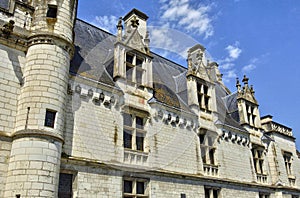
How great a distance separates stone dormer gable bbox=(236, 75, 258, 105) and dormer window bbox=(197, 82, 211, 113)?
3312 millimetres

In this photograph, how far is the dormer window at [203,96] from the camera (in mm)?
16328

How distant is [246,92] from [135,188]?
37.7 feet

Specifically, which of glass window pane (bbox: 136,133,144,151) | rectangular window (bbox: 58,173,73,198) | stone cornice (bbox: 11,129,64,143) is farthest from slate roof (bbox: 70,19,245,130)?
rectangular window (bbox: 58,173,73,198)

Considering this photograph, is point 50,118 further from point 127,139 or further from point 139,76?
point 139,76

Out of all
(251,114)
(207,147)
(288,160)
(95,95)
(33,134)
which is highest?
(251,114)

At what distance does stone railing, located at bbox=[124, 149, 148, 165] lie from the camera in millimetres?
11812

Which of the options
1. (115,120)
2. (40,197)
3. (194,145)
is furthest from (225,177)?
(40,197)

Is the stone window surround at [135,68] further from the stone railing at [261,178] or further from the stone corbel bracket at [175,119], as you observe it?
the stone railing at [261,178]

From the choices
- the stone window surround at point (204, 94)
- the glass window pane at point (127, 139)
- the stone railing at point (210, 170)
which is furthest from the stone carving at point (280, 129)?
the glass window pane at point (127, 139)

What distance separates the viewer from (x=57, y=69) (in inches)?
403

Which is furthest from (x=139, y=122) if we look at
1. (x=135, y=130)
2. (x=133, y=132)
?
(x=133, y=132)

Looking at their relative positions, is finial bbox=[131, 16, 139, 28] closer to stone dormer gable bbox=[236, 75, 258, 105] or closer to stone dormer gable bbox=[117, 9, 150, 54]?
stone dormer gable bbox=[117, 9, 150, 54]

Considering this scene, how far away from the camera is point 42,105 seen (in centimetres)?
953

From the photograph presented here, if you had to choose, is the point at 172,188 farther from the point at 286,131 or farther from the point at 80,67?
the point at 286,131
